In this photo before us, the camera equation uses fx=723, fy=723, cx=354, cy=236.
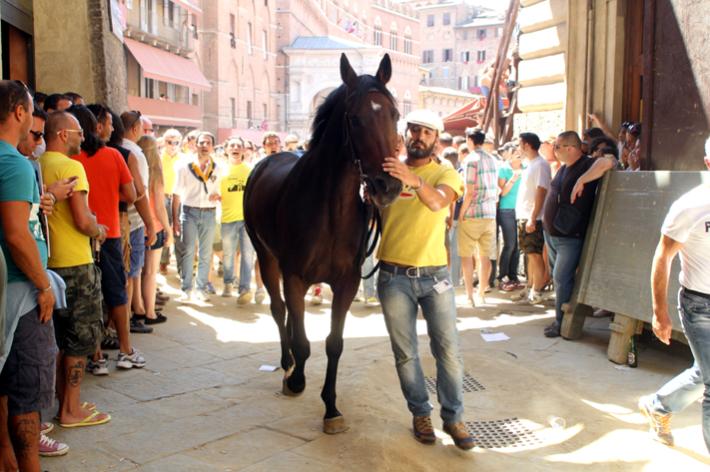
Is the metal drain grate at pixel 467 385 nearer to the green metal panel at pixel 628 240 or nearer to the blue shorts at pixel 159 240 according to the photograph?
the green metal panel at pixel 628 240

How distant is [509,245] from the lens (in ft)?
34.5

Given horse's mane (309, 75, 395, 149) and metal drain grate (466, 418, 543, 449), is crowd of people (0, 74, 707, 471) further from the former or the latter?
metal drain grate (466, 418, 543, 449)

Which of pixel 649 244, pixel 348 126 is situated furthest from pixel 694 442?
pixel 348 126

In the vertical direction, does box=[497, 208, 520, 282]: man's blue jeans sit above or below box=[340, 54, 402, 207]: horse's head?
below

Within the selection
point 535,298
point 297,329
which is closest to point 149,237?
point 297,329

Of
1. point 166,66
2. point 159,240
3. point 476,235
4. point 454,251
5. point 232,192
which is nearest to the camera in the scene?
point 159,240

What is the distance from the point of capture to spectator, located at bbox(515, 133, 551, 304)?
8672 millimetres

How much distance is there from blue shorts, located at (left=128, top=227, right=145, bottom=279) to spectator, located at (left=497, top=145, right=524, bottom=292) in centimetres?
547

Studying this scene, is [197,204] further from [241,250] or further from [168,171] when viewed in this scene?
[168,171]

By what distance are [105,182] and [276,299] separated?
180cm

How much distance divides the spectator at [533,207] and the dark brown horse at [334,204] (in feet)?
13.6

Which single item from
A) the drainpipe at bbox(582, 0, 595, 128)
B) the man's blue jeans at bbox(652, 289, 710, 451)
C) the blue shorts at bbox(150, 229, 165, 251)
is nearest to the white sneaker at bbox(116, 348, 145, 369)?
the blue shorts at bbox(150, 229, 165, 251)

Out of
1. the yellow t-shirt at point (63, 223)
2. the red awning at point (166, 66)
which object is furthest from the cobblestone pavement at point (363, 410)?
the red awning at point (166, 66)

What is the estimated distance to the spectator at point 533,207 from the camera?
8.67 m
